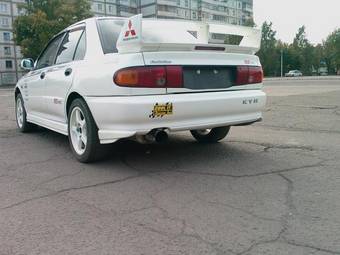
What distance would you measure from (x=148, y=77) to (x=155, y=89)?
0.46ft

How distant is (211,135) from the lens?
19.1ft

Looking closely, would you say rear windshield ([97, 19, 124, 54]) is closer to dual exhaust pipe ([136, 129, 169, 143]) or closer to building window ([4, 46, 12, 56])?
dual exhaust pipe ([136, 129, 169, 143])

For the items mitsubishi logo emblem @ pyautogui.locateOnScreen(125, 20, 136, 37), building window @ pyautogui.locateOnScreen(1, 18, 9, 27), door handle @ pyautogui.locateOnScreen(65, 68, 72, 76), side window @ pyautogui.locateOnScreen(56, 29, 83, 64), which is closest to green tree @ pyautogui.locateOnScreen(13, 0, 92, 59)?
building window @ pyautogui.locateOnScreen(1, 18, 9, 27)

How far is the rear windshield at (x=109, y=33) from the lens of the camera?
14.8 ft

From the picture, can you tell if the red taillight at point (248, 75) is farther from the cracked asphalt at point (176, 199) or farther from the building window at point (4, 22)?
the building window at point (4, 22)

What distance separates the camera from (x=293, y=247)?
2.62 meters

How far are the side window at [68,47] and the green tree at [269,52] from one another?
8480cm

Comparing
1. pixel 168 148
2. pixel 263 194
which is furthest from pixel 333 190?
pixel 168 148

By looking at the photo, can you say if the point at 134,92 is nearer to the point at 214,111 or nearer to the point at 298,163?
the point at 214,111

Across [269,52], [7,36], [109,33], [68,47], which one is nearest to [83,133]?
[109,33]

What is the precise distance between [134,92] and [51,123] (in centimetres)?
218

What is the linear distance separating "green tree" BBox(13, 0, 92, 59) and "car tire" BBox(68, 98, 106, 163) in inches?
1895

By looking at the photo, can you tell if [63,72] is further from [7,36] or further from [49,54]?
[7,36]

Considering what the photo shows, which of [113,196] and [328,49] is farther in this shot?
[328,49]
